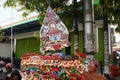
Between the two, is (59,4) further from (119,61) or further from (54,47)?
(119,61)

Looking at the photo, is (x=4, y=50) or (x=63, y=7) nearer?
(x=63, y=7)

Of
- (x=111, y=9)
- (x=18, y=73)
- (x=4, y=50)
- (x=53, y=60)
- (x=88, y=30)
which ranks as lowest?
(x=18, y=73)

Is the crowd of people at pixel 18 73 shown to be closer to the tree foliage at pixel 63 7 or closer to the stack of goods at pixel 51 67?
the stack of goods at pixel 51 67

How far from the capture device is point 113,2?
338 inches

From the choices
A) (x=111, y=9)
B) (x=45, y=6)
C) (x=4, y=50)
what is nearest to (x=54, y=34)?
(x=45, y=6)

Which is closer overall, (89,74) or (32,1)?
(89,74)

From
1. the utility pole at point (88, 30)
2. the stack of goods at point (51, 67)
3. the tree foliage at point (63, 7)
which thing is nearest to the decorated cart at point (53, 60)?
the stack of goods at point (51, 67)

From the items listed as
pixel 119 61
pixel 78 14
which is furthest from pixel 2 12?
pixel 78 14

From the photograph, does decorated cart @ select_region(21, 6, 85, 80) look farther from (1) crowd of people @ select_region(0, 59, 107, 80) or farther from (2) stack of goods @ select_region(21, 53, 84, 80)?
(1) crowd of people @ select_region(0, 59, 107, 80)

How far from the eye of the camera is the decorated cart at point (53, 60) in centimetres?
468

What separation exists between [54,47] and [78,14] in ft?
14.5

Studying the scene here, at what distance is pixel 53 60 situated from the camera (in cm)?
491

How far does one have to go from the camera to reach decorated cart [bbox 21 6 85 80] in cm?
468

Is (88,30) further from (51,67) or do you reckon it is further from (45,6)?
(45,6)
